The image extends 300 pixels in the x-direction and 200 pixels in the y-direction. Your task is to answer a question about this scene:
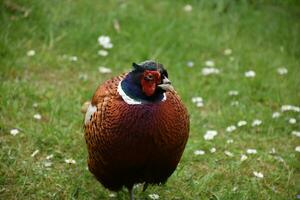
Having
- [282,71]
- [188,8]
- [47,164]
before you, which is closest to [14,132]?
[47,164]

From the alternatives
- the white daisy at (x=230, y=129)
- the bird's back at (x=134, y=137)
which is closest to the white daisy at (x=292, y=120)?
the white daisy at (x=230, y=129)

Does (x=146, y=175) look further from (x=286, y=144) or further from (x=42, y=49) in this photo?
(x=42, y=49)

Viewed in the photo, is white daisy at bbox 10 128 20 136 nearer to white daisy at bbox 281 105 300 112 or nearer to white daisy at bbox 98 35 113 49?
white daisy at bbox 98 35 113 49

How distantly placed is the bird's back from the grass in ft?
2.03

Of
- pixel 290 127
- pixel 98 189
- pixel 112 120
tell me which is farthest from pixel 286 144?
pixel 112 120

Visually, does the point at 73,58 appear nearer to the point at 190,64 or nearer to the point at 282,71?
the point at 190,64

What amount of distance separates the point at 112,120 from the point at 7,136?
157 centimetres

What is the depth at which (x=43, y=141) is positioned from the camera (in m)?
4.78

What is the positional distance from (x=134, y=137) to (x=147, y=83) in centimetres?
35

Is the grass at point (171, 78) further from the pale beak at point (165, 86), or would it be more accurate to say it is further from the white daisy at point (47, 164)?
the pale beak at point (165, 86)

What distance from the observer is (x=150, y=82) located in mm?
3477

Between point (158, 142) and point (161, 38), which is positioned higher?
point (158, 142)

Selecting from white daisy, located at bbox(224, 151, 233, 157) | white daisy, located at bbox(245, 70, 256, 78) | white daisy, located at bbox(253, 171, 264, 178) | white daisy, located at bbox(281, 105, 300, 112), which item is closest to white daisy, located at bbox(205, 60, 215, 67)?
white daisy, located at bbox(245, 70, 256, 78)

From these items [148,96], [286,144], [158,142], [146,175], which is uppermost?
[148,96]
